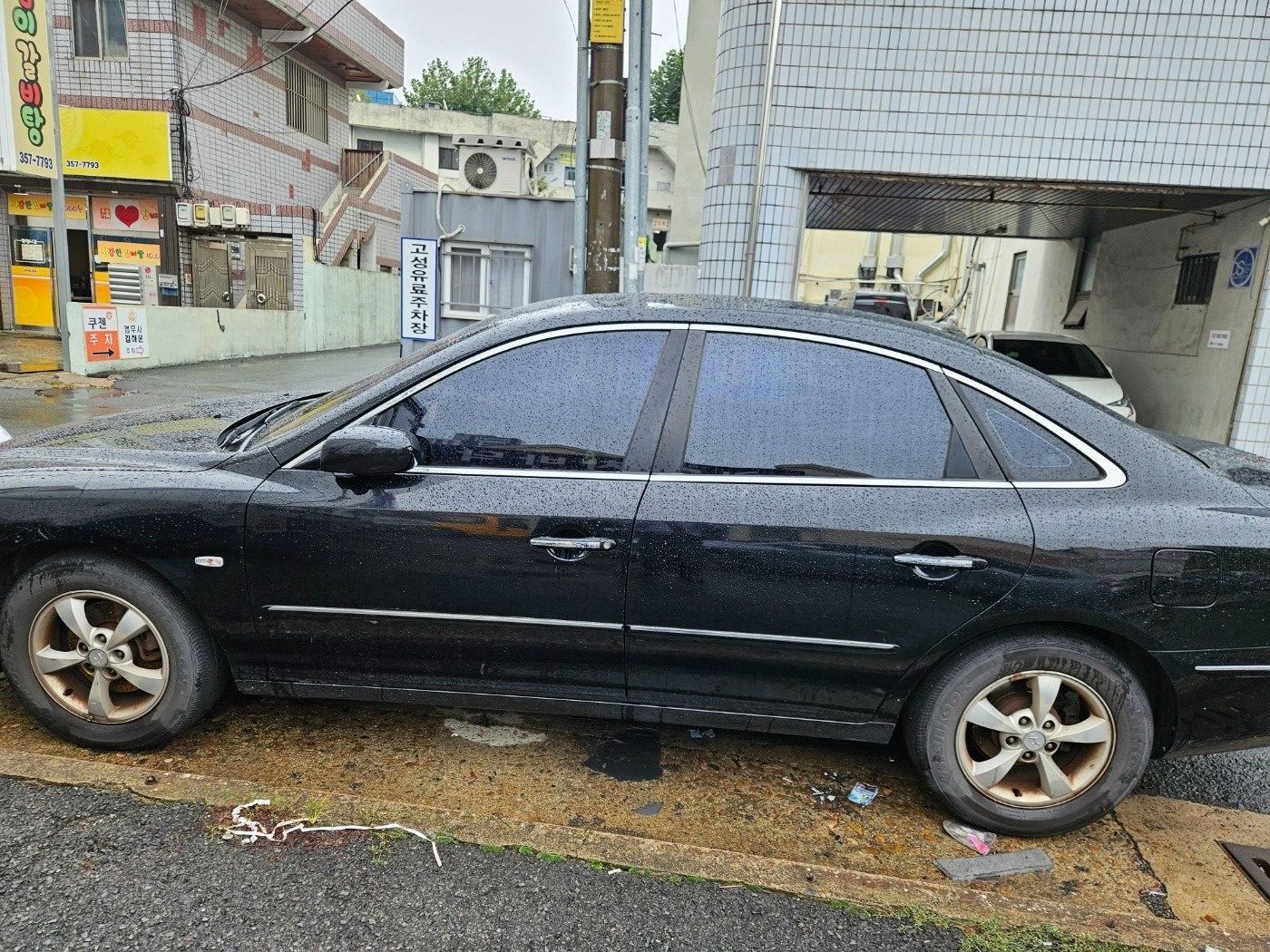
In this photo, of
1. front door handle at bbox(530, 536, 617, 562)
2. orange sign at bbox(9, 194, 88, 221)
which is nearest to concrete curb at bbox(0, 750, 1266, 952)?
front door handle at bbox(530, 536, 617, 562)

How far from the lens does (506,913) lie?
7.29 feet

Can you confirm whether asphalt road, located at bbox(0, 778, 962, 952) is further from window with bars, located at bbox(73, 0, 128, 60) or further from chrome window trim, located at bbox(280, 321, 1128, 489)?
A: window with bars, located at bbox(73, 0, 128, 60)

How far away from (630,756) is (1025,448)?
1.75 meters

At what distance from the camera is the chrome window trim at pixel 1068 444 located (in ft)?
8.41

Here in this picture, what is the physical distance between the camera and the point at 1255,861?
2.64 metres

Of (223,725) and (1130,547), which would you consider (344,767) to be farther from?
(1130,547)

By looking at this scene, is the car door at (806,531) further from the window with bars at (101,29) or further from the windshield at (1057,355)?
the window with bars at (101,29)

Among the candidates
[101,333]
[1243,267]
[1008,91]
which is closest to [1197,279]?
[1243,267]

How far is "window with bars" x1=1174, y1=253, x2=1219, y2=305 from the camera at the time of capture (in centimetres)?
814

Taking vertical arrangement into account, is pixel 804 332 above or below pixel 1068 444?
above

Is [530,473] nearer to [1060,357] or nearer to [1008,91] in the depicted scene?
[1008,91]

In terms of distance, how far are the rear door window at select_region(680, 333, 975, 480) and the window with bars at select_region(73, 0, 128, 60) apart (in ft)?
58.2

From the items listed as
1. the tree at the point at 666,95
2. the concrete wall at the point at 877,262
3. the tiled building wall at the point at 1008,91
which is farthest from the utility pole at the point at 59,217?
the tree at the point at 666,95

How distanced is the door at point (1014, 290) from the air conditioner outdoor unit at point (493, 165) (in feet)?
34.3
